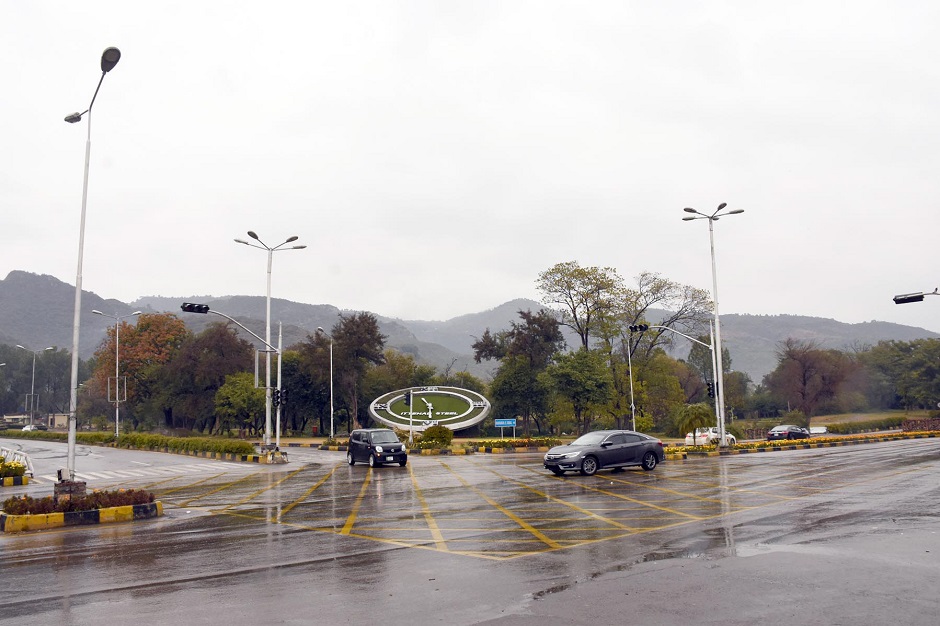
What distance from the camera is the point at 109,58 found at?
51.1ft

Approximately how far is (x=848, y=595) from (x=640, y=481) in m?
12.9

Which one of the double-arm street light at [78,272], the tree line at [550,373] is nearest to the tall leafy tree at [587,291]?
the tree line at [550,373]

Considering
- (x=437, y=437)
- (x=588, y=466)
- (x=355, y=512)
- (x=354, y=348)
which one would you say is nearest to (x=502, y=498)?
(x=355, y=512)

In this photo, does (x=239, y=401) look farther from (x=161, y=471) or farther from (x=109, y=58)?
(x=109, y=58)

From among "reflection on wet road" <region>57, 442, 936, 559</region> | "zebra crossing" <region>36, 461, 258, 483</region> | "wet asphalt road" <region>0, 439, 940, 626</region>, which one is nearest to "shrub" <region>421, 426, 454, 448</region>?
"zebra crossing" <region>36, 461, 258, 483</region>

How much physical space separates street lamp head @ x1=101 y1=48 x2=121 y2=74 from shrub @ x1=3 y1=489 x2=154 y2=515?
9.68 m

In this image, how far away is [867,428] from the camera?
67562 millimetres

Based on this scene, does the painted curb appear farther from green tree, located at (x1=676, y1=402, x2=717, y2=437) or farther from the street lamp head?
green tree, located at (x1=676, y1=402, x2=717, y2=437)

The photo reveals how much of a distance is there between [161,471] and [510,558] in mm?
24812

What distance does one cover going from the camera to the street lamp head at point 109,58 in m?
15.4

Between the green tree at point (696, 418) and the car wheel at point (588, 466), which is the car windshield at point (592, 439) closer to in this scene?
the car wheel at point (588, 466)

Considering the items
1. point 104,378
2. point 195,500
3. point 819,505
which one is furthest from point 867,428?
point 104,378

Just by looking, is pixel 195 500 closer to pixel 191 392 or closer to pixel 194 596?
pixel 194 596

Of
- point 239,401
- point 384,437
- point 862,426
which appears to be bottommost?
point 862,426
